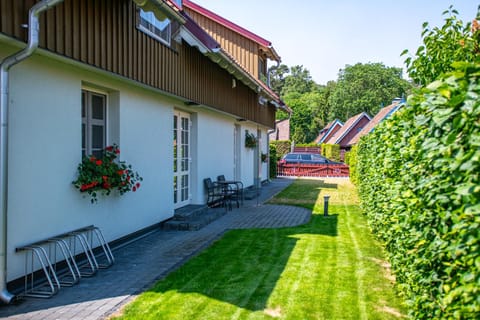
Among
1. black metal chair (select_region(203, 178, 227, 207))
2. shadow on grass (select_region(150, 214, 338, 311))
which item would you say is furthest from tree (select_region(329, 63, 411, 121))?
shadow on grass (select_region(150, 214, 338, 311))

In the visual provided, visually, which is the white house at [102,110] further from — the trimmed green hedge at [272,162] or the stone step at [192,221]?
the trimmed green hedge at [272,162]

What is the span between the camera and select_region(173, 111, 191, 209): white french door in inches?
396

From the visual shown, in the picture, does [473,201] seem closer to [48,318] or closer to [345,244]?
[48,318]

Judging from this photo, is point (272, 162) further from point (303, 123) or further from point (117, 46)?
point (303, 123)

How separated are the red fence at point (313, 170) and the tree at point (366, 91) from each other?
45.9 metres

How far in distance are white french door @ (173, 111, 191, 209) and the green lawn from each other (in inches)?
95.2

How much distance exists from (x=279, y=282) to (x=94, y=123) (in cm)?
397

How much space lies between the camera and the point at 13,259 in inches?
185

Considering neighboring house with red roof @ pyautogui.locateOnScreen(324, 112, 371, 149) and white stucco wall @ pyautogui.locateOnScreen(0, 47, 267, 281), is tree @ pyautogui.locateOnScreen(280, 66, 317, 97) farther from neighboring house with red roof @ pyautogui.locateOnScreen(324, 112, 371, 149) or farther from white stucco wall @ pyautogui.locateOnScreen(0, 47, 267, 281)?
white stucco wall @ pyautogui.locateOnScreen(0, 47, 267, 281)

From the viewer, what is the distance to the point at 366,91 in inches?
2840

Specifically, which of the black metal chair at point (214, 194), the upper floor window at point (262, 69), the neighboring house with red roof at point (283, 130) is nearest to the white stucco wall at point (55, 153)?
the black metal chair at point (214, 194)

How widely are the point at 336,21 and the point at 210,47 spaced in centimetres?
523

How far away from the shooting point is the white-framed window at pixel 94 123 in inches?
256

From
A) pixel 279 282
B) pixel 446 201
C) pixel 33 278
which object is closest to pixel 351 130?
pixel 279 282
